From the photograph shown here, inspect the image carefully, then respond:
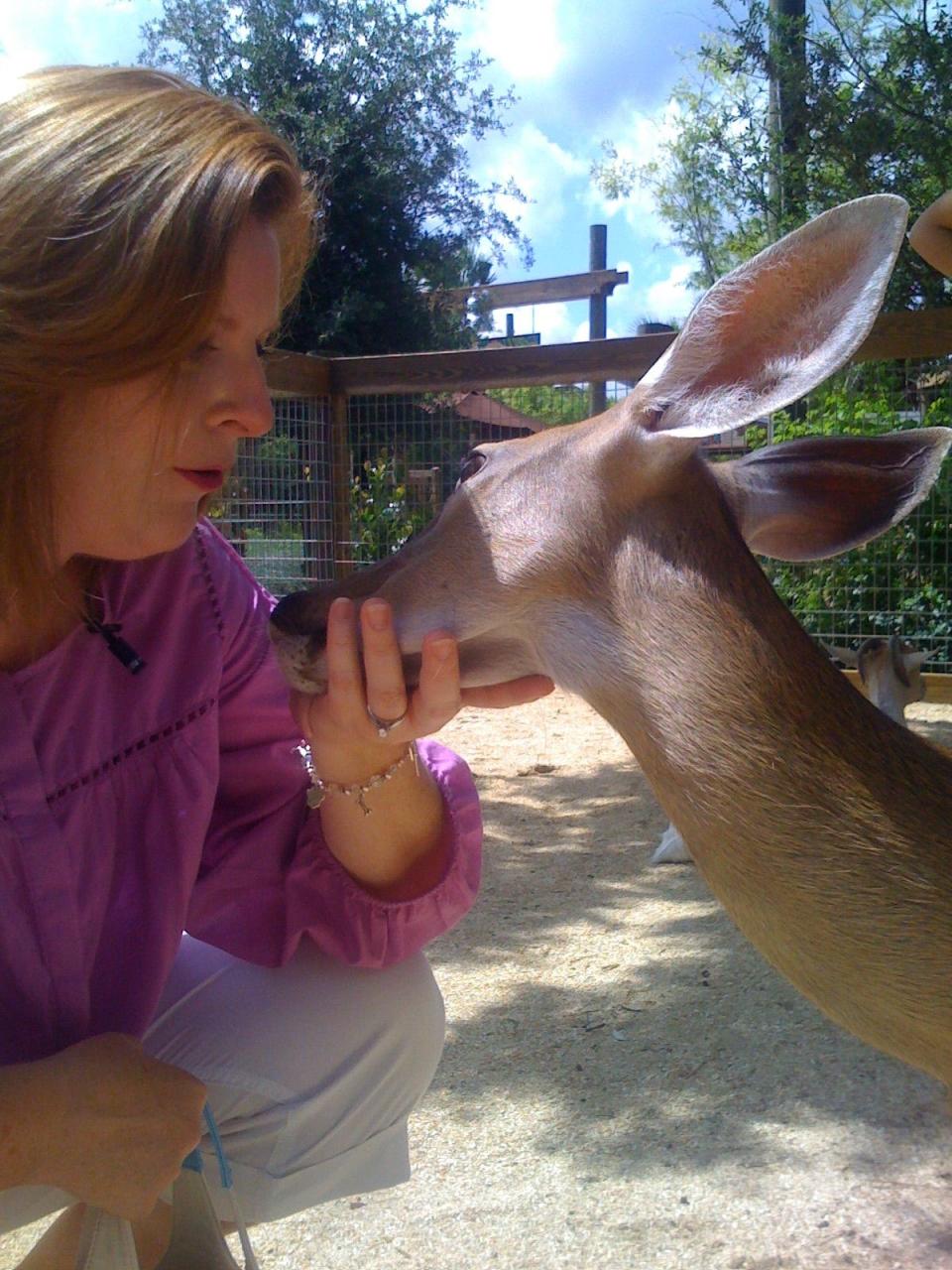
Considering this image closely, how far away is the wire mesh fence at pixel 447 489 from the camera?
6770 millimetres

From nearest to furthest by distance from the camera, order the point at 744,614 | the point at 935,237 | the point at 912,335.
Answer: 1. the point at 744,614
2. the point at 935,237
3. the point at 912,335

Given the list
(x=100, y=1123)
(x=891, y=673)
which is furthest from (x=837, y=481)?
(x=891, y=673)

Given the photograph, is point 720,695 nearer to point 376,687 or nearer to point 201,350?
point 376,687

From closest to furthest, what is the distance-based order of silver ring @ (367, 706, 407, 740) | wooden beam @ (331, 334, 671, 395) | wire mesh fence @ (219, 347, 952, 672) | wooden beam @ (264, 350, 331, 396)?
silver ring @ (367, 706, 407, 740)
wooden beam @ (331, 334, 671, 395)
wooden beam @ (264, 350, 331, 396)
wire mesh fence @ (219, 347, 952, 672)

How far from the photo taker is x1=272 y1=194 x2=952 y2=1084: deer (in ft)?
5.43

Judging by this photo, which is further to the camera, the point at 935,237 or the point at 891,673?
the point at 891,673

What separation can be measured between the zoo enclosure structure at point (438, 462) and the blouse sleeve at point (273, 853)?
13.5 feet

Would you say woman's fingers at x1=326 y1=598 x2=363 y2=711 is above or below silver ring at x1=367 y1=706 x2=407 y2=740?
above

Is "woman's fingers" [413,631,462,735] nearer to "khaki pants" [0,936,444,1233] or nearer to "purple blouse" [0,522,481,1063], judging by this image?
"purple blouse" [0,522,481,1063]

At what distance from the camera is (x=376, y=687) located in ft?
6.14

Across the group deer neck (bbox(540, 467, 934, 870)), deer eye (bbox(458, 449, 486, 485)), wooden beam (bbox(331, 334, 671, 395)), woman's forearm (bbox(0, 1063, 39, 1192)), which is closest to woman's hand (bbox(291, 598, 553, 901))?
deer neck (bbox(540, 467, 934, 870))

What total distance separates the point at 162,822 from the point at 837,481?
49.0 inches

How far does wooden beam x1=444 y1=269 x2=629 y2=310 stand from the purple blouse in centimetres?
998

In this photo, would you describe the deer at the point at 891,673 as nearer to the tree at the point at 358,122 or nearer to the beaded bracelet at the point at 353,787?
the beaded bracelet at the point at 353,787
